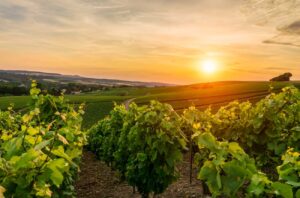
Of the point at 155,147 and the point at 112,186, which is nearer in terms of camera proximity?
the point at 155,147

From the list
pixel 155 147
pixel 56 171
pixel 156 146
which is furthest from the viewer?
pixel 155 147

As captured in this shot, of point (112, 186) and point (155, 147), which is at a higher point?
point (155, 147)

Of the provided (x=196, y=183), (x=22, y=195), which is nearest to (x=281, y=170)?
(x=22, y=195)

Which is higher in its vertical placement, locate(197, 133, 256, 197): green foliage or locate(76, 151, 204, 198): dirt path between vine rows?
locate(197, 133, 256, 197): green foliage

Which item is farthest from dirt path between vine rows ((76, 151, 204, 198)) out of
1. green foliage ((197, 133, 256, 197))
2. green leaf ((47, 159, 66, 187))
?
green leaf ((47, 159, 66, 187))

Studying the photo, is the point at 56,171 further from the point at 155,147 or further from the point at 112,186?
the point at 112,186

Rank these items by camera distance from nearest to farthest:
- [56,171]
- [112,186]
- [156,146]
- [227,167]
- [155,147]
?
[56,171] → [227,167] → [156,146] → [155,147] → [112,186]

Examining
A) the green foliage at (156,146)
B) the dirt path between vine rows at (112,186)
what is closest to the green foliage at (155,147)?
the green foliage at (156,146)

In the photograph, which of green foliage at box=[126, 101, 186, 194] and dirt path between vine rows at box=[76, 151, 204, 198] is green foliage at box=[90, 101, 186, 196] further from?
dirt path between vine rows at box=[76, 151, 204, 198]

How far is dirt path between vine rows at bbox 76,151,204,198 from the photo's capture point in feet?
55.4

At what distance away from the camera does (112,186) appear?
19734 mm

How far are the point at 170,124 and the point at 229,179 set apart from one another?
314 inches

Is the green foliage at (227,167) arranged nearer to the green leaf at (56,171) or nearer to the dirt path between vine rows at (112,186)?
the green leaf at (56,171)

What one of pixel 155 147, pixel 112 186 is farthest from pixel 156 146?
pixel 112 186
